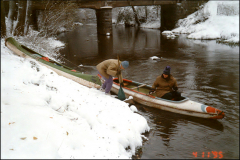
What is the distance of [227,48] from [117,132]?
653 inches

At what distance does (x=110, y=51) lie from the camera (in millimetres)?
20516

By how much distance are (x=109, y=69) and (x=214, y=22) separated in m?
22.5

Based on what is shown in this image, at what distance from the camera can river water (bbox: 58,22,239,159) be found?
225 inches

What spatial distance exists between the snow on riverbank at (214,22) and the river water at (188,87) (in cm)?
178

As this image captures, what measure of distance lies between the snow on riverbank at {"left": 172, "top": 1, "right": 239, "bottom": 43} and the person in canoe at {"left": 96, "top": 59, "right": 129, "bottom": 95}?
52.4 ft

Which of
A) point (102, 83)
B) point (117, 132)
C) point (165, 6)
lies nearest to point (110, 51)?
point (102, 83)

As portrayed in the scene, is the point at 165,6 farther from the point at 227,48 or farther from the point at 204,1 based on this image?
the point at 227,48

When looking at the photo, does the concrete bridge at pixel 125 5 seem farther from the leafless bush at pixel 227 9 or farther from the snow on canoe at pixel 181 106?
the snow on canoe at pixel 181 106

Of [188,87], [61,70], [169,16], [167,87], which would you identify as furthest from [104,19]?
[167,87]

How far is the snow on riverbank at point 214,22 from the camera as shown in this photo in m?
22.8
